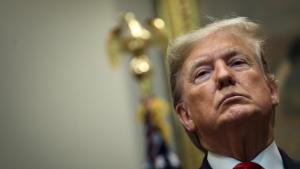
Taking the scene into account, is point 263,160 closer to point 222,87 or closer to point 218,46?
point 222,87

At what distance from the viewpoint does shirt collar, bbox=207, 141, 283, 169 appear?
3.95ft

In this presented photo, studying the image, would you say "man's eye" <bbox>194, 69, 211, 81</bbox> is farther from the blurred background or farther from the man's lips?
the blurred background

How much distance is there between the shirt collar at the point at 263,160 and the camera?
3.95ft

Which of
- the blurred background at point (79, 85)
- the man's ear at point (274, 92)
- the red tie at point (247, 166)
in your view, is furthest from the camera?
the blurred background at point (79, 85)

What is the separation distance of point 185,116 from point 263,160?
0.25 m

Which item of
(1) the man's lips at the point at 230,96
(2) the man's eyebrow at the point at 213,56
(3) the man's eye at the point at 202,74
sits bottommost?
(1) the man's lips at the point at 230,96

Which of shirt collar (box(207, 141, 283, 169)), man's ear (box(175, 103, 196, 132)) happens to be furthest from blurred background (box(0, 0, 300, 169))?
shirt collar (box(207, 141, 283, 169))

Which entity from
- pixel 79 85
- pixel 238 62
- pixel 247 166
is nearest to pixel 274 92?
pixel 238 62

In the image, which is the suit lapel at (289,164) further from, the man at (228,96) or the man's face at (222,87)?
the man's face at (222,87)

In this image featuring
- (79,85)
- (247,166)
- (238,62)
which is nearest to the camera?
(247,166)


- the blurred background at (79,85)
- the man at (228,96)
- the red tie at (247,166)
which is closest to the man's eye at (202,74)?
the man at (228,96)

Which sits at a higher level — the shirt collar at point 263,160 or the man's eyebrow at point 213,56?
the man's eyebrow at point 213,56

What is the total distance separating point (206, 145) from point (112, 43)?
781 millimetres

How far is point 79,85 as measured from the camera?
188cm
